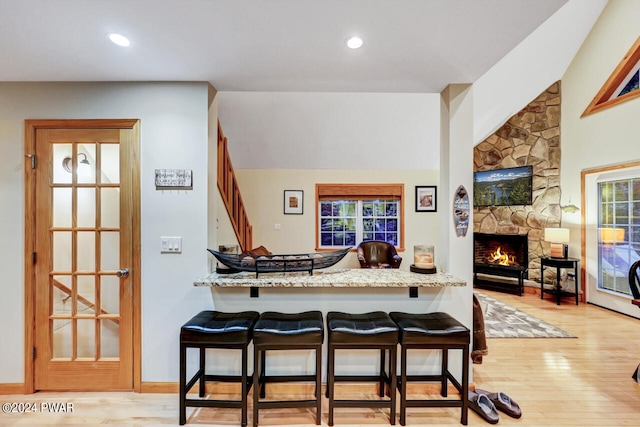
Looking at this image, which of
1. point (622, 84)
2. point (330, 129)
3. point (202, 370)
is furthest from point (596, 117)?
point (202, 370)

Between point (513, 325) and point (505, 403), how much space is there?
1978mm

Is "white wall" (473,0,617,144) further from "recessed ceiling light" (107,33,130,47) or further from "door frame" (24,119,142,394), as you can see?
"door frame" (24,119,142,394)

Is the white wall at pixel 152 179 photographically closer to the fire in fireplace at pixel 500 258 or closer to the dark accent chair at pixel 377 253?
the dark accent chair at pixel 377 253

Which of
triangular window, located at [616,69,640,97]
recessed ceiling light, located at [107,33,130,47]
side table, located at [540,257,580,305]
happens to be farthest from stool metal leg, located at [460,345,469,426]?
triangular window, located at [616,69,640,97]

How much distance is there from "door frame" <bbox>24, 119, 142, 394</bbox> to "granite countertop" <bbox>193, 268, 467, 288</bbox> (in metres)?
0.61

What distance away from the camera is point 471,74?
2127 mm

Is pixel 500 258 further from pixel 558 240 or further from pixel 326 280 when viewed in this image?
pixel 326 280

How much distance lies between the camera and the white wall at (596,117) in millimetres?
3926

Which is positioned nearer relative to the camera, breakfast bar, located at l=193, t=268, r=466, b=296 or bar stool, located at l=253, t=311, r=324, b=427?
bar stool, located at l=253, t=311, r=324, b=427

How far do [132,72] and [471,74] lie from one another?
8.09ft

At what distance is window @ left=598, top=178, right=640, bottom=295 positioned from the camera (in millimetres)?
3973

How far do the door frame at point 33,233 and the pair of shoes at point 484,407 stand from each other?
247cm

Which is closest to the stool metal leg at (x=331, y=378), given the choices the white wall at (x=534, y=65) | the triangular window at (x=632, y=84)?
the white wall at (x=534, y=65)

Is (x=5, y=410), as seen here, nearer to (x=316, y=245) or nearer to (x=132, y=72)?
(x=132, y=72)
